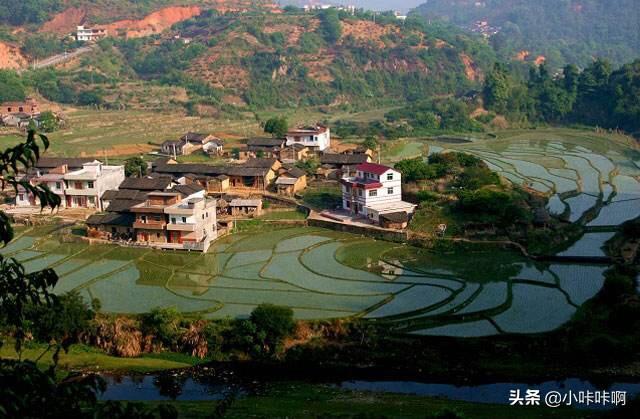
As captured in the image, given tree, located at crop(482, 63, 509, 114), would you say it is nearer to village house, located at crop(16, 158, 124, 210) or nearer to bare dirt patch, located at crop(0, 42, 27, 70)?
village house, located at crop(16, 158, 124, 210)

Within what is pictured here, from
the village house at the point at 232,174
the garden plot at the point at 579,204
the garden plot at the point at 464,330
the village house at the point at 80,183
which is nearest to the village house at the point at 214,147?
the village house at the point at 232,174

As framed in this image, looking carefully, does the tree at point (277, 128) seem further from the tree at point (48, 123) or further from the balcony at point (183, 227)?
the balcony at point (183, 227)

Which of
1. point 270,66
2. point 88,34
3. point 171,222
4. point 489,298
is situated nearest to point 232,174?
point 171,222

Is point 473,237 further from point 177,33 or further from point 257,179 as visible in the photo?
point 177,33

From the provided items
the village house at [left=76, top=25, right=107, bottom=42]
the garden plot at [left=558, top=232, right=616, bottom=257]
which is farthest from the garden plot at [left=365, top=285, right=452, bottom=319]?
the village house at [left=76, top=25, right=107, bottom=42]

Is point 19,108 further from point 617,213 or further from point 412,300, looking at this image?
point 412,300
